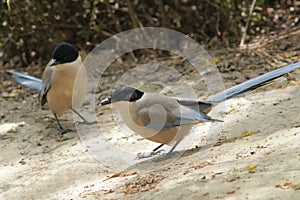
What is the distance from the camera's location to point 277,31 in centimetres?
832

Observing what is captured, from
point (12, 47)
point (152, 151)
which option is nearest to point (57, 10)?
point (12, 47)

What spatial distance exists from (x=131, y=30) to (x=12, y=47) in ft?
6.84

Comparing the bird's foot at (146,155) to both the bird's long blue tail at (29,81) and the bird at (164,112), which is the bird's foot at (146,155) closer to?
the bird at (164,112)

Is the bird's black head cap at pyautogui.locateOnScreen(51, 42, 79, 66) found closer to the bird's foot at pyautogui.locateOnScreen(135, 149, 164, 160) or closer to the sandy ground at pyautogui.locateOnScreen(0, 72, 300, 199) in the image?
the sandy ground at pyautogui.locateOnScreen(0, 72, 300, 199)

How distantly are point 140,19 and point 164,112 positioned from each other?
4.08 meters

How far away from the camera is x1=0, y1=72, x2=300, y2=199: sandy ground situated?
353 cm

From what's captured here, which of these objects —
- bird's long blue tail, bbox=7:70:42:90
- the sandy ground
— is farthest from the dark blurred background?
the sandy ground

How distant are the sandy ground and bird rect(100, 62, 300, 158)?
228 mm

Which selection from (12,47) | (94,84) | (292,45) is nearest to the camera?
(292,45)

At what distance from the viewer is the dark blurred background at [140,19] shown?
8.27 m

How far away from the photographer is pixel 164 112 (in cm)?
478

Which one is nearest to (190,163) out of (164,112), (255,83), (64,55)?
(164,112)

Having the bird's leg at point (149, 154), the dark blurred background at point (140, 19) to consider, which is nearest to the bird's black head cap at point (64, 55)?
the dark blurred background at point (140, 19)

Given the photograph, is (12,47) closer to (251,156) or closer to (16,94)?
(16,94)
